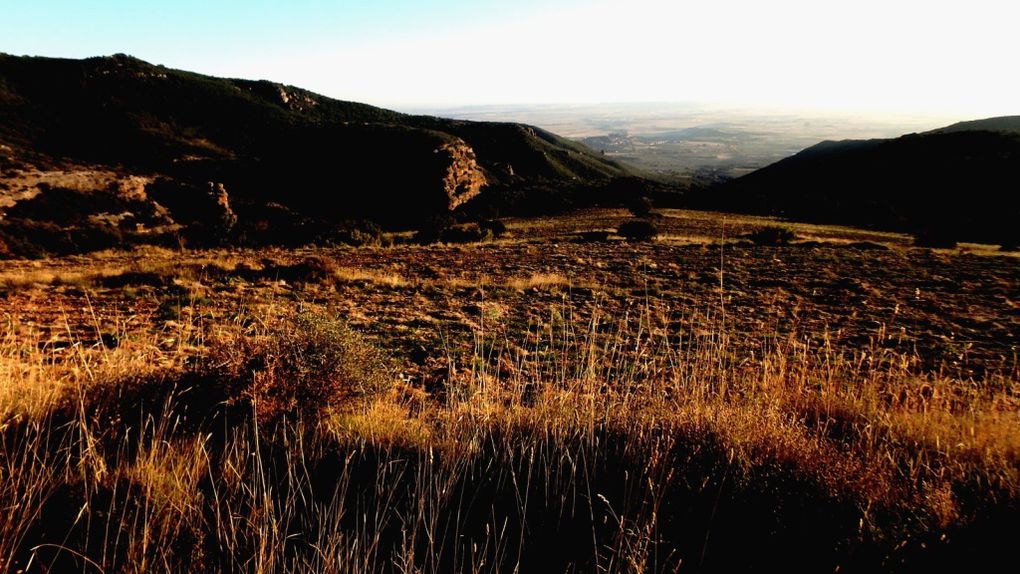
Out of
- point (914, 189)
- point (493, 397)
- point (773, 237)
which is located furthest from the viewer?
point (914, 189)

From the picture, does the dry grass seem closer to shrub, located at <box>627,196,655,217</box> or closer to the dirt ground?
the dirt ground

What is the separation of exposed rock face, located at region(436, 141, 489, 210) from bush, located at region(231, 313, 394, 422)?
43936mm

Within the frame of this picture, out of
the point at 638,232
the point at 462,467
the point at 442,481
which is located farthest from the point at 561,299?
the point at 638,232

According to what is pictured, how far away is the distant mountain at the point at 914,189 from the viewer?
3356cm

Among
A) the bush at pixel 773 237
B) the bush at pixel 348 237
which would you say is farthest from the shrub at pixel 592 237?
the bush at pixel 348 237

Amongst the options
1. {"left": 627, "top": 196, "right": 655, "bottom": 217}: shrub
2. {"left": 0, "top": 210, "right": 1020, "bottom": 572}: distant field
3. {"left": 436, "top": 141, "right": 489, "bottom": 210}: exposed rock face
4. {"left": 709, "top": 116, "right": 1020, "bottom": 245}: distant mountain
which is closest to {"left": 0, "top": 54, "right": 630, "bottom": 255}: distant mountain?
{"left": 436, "top": 141, "right": 489, "bottom": 210}: exposed rock face

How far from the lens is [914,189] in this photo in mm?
47406

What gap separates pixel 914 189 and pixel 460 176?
50373 millimetres

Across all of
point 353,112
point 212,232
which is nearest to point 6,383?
point 212,232

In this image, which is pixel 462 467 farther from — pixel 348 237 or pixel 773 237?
pixel 773 237

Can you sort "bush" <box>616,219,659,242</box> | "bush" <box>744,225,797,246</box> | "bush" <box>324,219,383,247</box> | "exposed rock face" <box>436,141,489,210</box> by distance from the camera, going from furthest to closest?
1. "exposed rock face" <box>436,141,489,210</box>
2. "bush" <box>616,219,659,242</box>
3. "bush" <box>324,219,383,247</box>
4. "bush" <box>744,225,797,246</box>

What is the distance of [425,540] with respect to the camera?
1876 mm

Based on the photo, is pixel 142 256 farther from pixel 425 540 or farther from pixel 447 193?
pixel 447 193

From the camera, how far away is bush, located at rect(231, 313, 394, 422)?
2.81 metres
